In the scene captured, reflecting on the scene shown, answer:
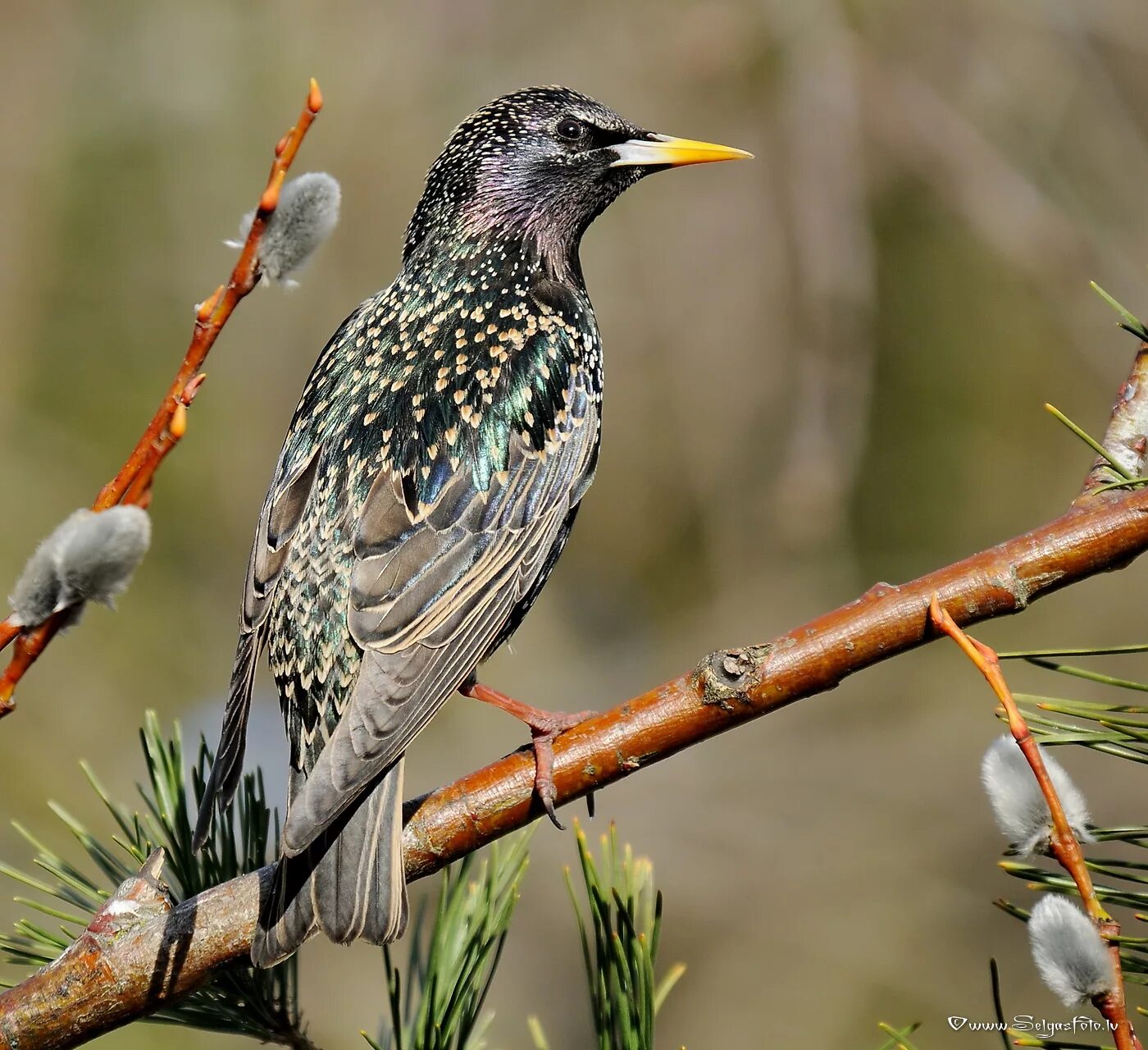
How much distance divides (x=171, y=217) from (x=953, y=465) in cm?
340

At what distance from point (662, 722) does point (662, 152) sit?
162 centimetres

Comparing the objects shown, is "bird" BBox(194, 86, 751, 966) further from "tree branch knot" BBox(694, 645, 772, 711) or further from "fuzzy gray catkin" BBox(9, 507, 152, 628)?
"fuzzy gray catkin" BBox(9, 507, 152, 628)

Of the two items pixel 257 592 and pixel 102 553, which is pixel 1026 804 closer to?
pixel 102 553

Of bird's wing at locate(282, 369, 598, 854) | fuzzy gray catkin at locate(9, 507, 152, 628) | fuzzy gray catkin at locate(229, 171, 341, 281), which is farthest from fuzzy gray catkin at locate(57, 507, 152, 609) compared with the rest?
bird's wing at locate(282, 369, 598, 854)

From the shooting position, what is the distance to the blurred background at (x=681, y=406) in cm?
454

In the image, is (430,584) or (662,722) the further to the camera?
(430,584)

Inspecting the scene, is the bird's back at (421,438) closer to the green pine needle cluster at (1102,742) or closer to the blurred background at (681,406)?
the green pine needle cluster at (1102,742)

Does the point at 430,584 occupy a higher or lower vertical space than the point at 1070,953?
higher

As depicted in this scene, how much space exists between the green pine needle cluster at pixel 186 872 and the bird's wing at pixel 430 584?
11cm

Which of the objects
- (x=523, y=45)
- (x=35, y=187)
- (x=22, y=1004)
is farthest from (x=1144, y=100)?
(x=22, y=1004)

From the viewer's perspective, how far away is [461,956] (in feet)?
5.65

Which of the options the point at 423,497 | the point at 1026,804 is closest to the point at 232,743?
the point at 423,497

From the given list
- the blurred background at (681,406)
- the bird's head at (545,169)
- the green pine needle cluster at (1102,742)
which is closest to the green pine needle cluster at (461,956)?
the green pine needle cluster at (1102,742)

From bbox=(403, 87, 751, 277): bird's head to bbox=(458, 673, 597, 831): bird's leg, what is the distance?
1.06 metres
